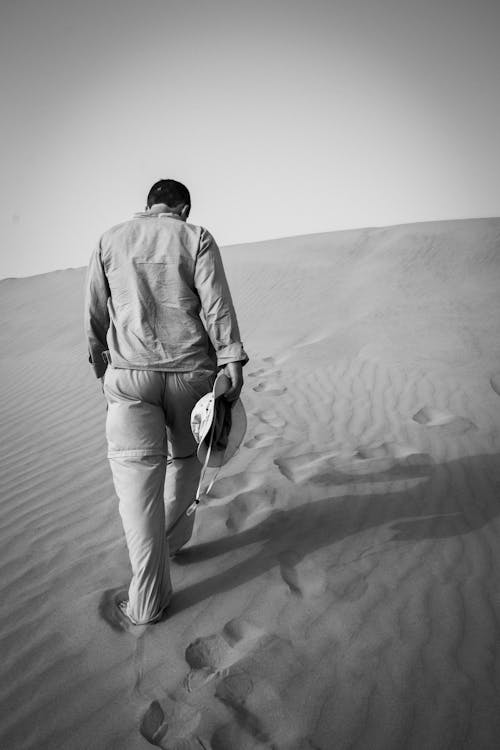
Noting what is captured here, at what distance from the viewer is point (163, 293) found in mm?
2193

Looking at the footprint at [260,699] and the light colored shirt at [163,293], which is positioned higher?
the light colored shirt at [163,293]

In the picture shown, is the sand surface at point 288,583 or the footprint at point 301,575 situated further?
the footprint at point 301,575

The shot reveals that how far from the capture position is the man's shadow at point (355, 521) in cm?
260

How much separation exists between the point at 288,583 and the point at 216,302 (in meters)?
1.42

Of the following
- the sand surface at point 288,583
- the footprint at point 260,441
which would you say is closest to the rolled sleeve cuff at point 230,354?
the sand surface at point 288,583

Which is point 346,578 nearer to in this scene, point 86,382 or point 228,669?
point 228,669

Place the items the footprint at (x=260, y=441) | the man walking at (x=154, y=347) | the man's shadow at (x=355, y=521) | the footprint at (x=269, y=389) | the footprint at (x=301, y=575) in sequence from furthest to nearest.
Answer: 1. the footprint at (x=269, y=389)
2. the footprint at (x=260, y=441)
3. the man's shadow at (x=355, y=521)
4. the footprint at (x=301, y=575)
5. the man walking at (x=154, y=347)

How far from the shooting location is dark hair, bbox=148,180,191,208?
7.54 feet

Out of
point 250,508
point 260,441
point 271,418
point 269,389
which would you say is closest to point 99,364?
point 250,508

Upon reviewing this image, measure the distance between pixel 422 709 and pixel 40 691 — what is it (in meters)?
1.41

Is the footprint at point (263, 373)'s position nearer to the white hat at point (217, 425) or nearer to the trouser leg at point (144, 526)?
the white hat at point (217, 425)

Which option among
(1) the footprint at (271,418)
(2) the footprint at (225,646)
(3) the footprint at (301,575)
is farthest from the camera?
(1) the footprint at (271,418)

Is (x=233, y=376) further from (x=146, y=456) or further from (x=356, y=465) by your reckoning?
(x=356, y=465)

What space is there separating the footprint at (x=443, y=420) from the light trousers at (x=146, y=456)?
322cm
